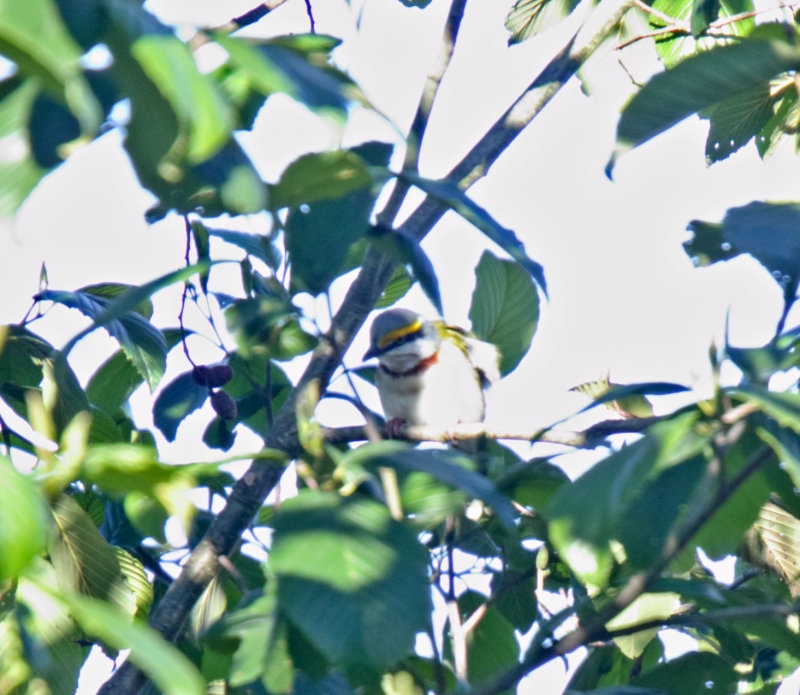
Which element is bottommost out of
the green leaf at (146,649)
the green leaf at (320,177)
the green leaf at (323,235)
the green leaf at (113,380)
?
the green leaf at (113,380)

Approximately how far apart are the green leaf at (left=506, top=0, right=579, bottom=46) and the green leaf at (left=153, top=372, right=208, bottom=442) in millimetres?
1855

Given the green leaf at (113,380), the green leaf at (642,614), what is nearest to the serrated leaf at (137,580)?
the green leaf at (113,380)

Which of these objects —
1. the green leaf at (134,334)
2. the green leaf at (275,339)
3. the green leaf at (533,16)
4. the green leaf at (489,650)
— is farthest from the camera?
the green leaf at (533,16)

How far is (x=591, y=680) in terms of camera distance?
2.53 m

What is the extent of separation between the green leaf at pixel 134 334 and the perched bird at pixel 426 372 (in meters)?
2.43

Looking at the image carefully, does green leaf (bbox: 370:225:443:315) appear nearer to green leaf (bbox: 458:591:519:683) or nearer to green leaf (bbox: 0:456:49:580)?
green leaf (bbox: 0:456:49:580)

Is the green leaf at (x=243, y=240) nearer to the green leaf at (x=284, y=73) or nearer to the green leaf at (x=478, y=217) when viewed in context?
the green leaf at (x=478, y=217)

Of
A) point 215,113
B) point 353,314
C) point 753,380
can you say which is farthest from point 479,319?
point 215,113

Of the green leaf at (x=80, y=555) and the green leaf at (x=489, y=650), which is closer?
the green leaf at (x=80, y=555)

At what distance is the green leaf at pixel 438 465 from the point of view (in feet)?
4.30

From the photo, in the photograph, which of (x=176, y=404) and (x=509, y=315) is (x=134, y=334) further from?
(x=509, y=315)

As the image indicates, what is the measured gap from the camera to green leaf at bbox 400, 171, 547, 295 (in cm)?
140

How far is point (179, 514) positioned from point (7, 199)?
16.7 inches

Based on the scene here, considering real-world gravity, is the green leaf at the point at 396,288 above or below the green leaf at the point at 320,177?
below
